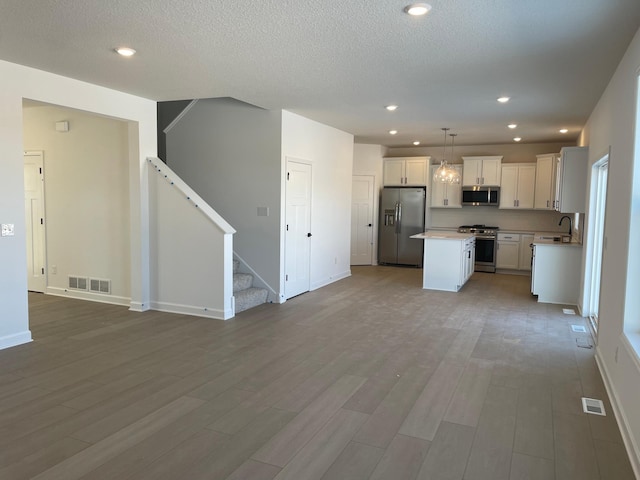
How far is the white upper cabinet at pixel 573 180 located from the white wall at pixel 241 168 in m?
4.12

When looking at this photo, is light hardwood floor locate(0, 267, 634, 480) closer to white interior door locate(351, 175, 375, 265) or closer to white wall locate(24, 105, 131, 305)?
white wall locate(24, 105, 131, 305)

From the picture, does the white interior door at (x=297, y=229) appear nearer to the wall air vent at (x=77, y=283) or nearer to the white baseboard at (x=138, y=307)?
the white baseboard at (x=138, y=307)

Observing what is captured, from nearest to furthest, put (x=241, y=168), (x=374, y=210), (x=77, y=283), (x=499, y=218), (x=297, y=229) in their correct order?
(x=77, y=283) → (x=241, y=168) → (x=297, y=229) → (x=499, y=218) → (x=374, y=210)

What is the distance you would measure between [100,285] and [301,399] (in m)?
4.21

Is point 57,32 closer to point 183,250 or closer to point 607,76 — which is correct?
point 183,250

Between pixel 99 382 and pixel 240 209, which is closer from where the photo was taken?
pixel 99 382

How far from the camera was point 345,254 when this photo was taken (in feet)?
29.1

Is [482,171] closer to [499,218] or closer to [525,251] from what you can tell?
[499,218]

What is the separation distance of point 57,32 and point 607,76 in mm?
4809

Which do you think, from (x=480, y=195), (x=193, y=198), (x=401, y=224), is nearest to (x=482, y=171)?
(x=480, y=195)

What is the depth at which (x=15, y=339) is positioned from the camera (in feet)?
14.8

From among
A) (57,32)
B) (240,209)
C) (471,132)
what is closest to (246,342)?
(240,209)

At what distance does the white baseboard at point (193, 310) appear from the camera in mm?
5691

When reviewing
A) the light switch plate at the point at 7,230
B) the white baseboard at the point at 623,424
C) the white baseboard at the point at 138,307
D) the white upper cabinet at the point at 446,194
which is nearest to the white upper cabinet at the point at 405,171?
the white upper cabinet at the point at 446,194
